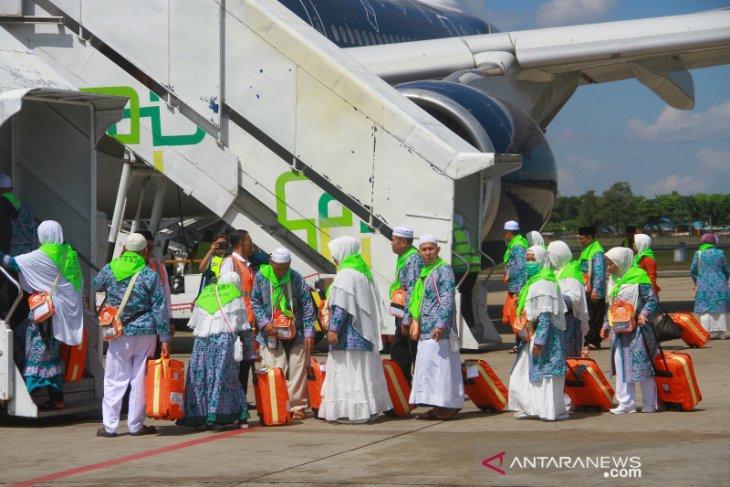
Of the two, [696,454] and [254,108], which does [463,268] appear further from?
[696,454]

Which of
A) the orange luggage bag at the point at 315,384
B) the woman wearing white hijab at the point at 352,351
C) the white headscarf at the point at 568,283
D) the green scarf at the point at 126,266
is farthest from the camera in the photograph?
the white headscarf at the point at 568,283

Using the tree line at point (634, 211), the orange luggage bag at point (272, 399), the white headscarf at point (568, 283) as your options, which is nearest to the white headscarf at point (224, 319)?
the orange luggage bag at point (272, 399)

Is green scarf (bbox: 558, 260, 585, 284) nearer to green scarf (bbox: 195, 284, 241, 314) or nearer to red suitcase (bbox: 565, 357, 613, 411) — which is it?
red suitcase (bbox: 565, 357, 613, 411)

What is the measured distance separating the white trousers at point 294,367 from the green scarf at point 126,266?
51.8 inches

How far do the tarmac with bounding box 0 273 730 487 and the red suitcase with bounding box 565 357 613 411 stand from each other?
10 centimetres

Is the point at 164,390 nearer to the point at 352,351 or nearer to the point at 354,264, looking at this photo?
the point at 352,351

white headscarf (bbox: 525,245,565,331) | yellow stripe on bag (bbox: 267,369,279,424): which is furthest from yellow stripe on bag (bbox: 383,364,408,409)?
white headscarf (bbox: 525,245,565,331)

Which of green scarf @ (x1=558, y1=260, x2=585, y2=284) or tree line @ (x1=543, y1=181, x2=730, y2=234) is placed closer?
green scarf @ (x1=558, y1=260, x2=585, y2=284)

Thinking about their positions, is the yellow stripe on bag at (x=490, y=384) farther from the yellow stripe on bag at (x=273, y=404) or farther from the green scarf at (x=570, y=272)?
the yellow stripe on bag at (x=273, y=404)

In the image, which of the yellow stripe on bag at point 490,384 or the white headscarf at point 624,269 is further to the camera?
the yellow stripe on bag at point 490,384

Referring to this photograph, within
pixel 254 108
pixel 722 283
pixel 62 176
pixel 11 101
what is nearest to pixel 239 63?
pixel 254 108

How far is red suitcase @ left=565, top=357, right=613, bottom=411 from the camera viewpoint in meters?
9.70

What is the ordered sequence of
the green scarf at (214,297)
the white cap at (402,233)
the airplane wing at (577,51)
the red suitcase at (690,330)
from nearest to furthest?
the green scarf at (214,297)
the white cap at (402,233)
the red suitcase at (690,330)
the airplane wing at (577,51)

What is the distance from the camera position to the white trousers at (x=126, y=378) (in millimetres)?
8812
